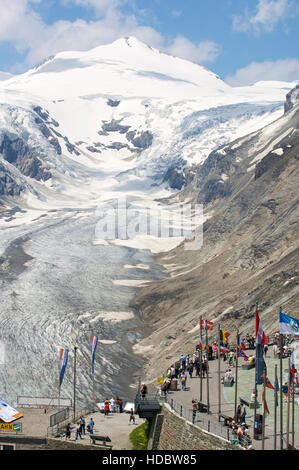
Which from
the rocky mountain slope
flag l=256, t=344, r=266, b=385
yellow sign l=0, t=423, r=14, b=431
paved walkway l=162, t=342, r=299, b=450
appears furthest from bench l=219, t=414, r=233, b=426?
the rocky mountain slope

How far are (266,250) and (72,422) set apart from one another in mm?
75029

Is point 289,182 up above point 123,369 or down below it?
above

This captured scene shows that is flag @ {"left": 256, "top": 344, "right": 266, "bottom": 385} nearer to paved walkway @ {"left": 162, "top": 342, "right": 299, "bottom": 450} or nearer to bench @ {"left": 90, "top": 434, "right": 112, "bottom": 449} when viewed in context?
paved walkway @ {"left": 162, "top": 342, "right": 299, "bottom": 450}

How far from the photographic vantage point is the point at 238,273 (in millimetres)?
115125

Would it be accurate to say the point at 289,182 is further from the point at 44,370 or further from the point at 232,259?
the point at 44,370

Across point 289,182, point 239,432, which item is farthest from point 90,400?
point 289,182

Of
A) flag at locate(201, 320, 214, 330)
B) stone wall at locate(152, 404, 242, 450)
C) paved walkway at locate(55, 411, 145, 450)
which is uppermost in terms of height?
flag at locate(201, 320, 214, 330)

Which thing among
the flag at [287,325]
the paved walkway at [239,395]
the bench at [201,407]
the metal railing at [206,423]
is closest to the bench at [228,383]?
the paved walkway at [239,395]

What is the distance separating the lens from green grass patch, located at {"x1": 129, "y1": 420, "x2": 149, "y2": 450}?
40.8m

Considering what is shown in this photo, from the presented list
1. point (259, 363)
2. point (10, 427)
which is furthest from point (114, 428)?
point (259, 363)

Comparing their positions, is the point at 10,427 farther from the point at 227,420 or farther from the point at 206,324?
the point at 206,324

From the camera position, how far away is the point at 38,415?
46844mm

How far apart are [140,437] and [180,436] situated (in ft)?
17.6

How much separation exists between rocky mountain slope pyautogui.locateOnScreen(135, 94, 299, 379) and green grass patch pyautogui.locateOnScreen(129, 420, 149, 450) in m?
30.9
